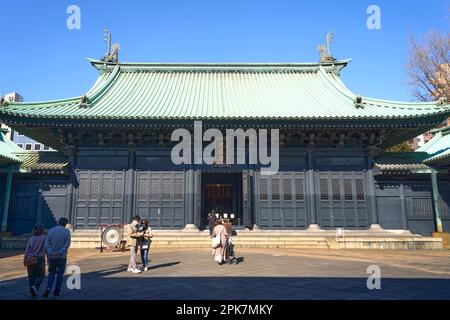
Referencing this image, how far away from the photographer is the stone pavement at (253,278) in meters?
6.54

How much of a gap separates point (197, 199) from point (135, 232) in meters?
7.48

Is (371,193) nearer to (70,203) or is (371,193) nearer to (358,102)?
(358,102)

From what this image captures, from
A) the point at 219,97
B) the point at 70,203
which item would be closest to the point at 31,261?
the point at 70,203

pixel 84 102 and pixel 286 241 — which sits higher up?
pixel 84 102

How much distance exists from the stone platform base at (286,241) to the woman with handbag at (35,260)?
27.4 feet

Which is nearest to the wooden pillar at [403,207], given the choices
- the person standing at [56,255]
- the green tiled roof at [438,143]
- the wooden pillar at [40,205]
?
the green tiled roof at [438,143]

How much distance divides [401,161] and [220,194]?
40.6 ft

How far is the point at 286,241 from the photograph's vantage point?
1526cm

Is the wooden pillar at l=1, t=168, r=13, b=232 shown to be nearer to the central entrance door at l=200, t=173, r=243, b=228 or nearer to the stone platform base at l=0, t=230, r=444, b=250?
the stone platform base at l=0, t=230, r=444, b=250

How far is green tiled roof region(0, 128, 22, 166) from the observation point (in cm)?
1577

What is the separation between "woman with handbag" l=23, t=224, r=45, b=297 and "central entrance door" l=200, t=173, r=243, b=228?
16572mm

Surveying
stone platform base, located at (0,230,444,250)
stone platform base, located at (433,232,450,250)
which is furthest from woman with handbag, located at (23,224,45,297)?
stone platform base, located at (433,232,450,250)
